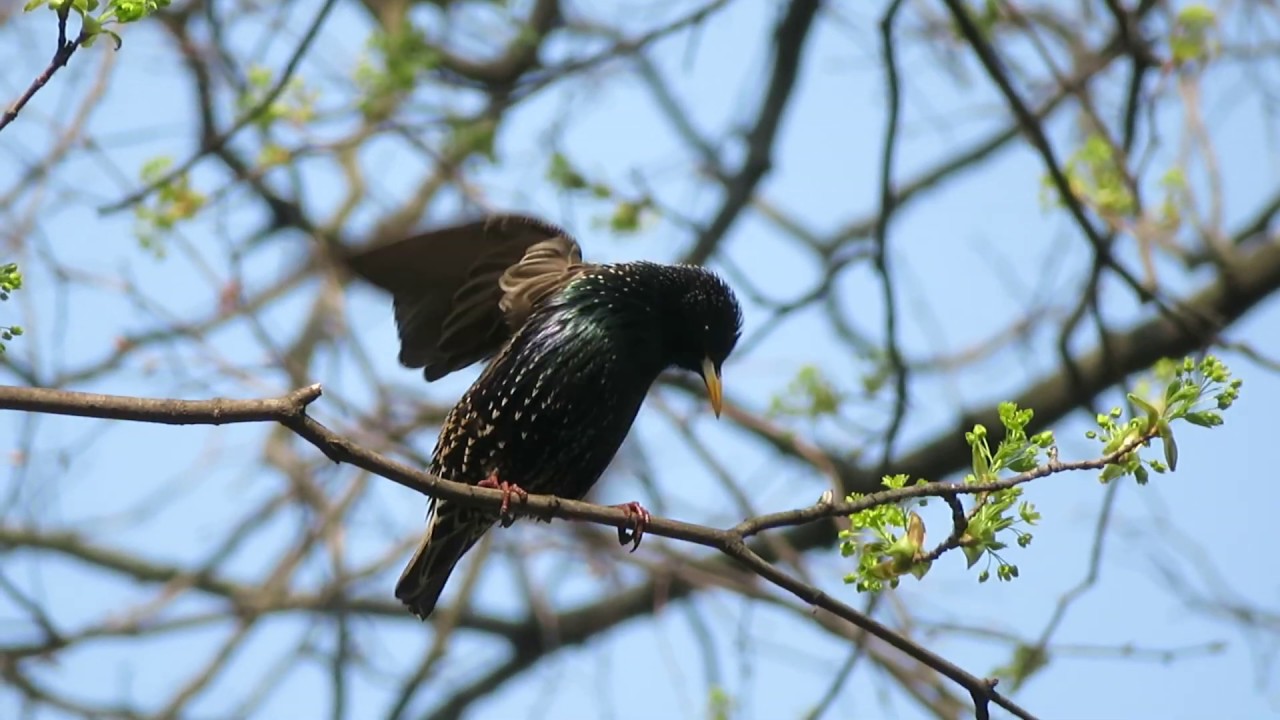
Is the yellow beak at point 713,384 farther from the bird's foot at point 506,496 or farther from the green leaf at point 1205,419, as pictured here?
the green leaf at point 1205,419

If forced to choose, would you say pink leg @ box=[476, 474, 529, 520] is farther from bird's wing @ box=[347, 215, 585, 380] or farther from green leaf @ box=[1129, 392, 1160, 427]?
green leaf @ box=[1129, 392, 1160, 427]

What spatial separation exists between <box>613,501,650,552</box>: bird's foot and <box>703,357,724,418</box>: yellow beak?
0.63 meters

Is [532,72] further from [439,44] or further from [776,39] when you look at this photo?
[776,39]

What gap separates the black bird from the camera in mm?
3906

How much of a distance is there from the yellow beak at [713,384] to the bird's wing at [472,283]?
463mm

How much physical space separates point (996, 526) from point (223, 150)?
3.57 m

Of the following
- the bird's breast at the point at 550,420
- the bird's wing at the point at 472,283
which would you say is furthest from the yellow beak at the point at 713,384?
the bird's wing at the point at 472,283

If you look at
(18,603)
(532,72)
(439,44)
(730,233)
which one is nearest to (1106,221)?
(730,233)

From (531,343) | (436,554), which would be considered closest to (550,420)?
(531,343)

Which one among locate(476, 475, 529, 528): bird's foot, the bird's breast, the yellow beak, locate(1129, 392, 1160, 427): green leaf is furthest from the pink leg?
locate(1129, 392, 1160, 427): green leaf

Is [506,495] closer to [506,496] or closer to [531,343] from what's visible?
[506,496]

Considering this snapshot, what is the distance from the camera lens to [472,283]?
14.3ft

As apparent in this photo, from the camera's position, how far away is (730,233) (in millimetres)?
5879

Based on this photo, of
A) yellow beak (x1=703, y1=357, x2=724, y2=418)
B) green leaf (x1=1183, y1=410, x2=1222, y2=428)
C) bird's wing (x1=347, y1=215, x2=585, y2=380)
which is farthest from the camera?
bird's wing (x1=347, y1=215, x2=585, y2=380)
